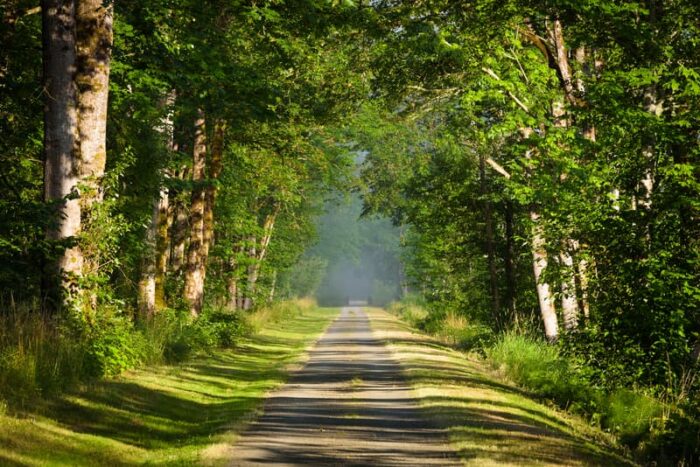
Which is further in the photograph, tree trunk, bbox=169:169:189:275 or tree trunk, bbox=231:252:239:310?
tree trunk, bbox=231:252:239:310

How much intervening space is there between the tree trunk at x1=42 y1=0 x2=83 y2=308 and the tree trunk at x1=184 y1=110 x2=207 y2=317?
13169 millimetres

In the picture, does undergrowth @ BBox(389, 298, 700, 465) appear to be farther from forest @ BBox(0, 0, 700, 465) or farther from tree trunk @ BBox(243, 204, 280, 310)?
tree trunk @ BBox(243, 204, 280, 310)

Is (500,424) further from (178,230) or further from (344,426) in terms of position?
(178,230)

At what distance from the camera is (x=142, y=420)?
1294 centimetres

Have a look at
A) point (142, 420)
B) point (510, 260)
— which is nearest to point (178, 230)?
point (510, 260)

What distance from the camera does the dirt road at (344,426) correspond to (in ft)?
34.1

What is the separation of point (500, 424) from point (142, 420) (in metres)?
5.08

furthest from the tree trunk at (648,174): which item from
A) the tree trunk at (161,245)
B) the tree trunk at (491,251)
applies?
the tree trunk at (161,245)

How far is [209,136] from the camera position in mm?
30109

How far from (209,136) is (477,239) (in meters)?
9.88

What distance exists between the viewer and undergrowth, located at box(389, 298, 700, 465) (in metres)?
12.6

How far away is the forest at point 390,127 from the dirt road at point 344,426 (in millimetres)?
2781

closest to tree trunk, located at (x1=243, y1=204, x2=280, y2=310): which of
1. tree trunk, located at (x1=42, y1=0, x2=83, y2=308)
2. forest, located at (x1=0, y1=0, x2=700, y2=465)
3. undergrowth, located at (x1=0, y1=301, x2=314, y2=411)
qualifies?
forest, located at (x1=0, y1=0, x2=700, y2=465)

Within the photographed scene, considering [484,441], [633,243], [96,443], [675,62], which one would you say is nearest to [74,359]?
[96,443]
